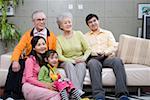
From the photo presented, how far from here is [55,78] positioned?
3.41 metres

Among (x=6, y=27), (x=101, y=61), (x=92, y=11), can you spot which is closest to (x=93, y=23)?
(x=101, y=61)

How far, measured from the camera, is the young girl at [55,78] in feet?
10.7

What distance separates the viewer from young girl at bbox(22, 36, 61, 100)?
3244 mm

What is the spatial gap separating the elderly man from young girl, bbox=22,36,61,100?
0.55m

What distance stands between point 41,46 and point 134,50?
1.42m

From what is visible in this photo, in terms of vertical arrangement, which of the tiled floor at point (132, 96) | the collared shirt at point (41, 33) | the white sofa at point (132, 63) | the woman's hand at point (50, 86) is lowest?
the tiled floor at point (132, 96)

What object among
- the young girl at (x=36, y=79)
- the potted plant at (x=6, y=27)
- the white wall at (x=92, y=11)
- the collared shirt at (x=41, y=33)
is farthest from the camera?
the white wall at (x=92, y=11)

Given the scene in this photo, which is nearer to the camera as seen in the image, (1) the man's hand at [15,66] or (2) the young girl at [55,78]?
(2) the young girl at [55,78]

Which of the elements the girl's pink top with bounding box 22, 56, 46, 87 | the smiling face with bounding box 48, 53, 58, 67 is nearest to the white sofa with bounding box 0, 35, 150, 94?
the smiling face with bounding box 48, 53, 58, 67

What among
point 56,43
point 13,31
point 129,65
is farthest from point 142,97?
point 13,31

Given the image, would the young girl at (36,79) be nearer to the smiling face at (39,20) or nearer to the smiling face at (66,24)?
the smiling face at (39,20)

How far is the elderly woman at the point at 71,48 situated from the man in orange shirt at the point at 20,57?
139 millimetres

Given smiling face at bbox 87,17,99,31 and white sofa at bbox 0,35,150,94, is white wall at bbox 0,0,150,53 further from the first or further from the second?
smiling face at bbox 87,17,99,31

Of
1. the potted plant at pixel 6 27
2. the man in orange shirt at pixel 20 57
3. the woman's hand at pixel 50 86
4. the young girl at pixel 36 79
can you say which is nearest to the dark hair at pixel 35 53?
the young girl at pixel 36 79
